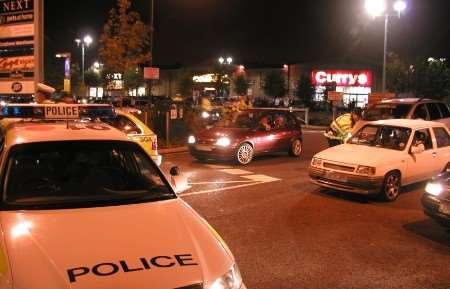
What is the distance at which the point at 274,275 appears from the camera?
19.5 feet

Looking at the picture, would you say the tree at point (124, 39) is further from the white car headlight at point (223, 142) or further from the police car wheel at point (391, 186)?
the police car wheel at point (391, 186)

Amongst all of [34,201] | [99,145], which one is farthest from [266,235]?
→ [34,201]

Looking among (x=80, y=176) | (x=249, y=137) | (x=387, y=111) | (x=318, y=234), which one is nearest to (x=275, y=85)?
(x=387, y=111)

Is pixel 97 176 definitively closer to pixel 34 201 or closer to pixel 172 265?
pixel 34 201

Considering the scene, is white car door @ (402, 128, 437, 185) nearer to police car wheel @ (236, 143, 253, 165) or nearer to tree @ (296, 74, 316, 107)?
police car wheel @ (236, 143, 253, 165)

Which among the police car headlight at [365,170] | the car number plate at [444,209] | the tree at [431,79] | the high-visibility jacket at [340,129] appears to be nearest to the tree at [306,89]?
the tree at [431,79]

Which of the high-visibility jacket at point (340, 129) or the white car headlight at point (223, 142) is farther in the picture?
the high-visibility jacket at point (340, 129)

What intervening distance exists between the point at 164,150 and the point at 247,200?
26.1ft

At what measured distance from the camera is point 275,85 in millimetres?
72562

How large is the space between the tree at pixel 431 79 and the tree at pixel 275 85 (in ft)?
79.4

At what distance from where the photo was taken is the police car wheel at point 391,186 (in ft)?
32.3

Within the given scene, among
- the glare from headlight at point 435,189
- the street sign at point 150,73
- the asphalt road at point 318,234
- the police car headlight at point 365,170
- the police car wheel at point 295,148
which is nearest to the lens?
the asphalt road at point 318,234

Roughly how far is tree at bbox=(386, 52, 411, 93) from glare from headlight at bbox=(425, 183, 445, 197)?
44.8 metres

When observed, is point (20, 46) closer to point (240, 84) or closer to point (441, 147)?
point (441, 147)
